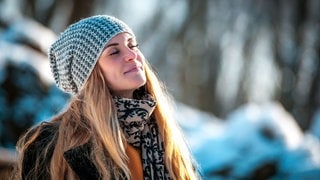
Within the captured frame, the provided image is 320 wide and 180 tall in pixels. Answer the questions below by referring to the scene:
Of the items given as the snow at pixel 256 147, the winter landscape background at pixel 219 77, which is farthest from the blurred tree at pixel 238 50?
the snow at pixel 256 147

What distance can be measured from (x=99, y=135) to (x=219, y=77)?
18.4 metres

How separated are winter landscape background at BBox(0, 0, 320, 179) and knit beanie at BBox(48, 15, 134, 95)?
2.51 metres

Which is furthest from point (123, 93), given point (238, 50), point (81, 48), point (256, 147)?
point (238, 50)

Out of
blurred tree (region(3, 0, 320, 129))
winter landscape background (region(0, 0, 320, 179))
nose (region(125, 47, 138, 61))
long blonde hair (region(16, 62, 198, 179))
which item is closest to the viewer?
long blonde hair (region(16, 62, 198, 179))

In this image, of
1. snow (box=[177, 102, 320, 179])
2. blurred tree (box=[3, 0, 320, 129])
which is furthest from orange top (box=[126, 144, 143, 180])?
blurred tree (box=[3, 0, 320, 129])

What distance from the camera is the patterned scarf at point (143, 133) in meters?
3.49

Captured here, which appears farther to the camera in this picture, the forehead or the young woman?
the forehead

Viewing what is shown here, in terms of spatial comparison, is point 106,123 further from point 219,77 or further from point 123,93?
point 219,77

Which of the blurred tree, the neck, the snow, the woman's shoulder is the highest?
the blurred tree

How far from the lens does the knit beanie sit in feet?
11.7

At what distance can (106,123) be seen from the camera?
11.2 ft

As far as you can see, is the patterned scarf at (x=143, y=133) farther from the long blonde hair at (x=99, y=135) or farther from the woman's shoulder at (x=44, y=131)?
the woman's shoulder at (x=44, y=131)

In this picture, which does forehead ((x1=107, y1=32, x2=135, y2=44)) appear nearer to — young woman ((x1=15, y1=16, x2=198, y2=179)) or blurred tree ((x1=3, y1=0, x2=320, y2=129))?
young woman ((x1=15, y1=16, x2=198, y2=179))

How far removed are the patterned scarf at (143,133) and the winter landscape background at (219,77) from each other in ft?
8.81
